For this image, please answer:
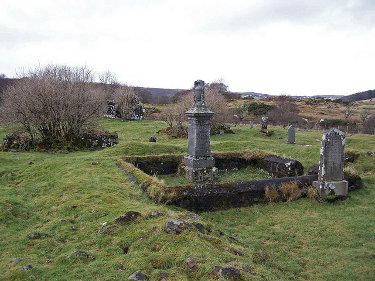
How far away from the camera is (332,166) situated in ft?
34.3

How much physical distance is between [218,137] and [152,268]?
23.8 metres

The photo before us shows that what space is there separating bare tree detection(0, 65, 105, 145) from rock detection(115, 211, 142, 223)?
14.6 meters

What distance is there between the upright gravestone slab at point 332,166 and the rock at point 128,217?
6626mm

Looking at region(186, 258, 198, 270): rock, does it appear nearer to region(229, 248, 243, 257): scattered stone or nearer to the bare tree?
region(229, 248, 243, 257): scattered stone

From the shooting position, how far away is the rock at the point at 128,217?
643 cm

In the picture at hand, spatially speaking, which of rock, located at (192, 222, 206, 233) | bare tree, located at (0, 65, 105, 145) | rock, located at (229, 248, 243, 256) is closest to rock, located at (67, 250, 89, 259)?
rock, located at (192, 222, 206, 233)

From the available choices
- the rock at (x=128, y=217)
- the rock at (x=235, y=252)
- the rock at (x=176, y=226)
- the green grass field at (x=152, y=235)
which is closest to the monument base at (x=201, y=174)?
the green grass field at (x=152, y=235)

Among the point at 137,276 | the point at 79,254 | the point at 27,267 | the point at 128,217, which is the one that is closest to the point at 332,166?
the point at 128,217

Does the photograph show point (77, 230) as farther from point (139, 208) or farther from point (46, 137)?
point (46, 137)

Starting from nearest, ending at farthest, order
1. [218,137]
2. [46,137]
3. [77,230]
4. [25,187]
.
Result: [77,230] < [25,187] < [46,137] < [218,137]

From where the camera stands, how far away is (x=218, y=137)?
1105 inches

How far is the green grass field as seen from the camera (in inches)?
190

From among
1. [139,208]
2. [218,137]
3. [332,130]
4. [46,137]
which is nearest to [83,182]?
[139,208]

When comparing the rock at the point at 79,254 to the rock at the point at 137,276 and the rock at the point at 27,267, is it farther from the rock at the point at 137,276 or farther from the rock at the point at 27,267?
the rock at the point at 137,276
